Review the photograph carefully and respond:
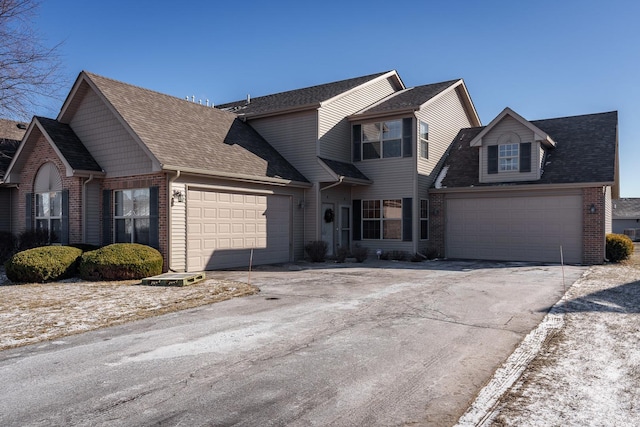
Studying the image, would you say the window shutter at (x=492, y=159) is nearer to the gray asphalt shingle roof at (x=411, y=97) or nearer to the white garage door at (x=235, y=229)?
the gray asphalt shingle roof at (x=411, y=97)

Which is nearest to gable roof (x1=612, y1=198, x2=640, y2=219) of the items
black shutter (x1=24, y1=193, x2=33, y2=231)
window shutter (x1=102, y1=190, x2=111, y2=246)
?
window shutter (x1=102, y1=190, x2=111, y2=246)

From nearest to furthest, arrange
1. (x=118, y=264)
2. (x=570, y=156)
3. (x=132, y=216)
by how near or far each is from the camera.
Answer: (x=118, y=264) → (x=132, y=216) → (x=570, y=156)

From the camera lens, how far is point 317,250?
18594 mm

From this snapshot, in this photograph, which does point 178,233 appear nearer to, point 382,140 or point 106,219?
point 106,219

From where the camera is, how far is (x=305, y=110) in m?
19.8

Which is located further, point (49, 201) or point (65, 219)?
point (49, 201)

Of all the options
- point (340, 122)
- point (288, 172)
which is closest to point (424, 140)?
point (340, 122)

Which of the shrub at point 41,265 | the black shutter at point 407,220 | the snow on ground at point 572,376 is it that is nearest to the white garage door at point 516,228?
the black shutter at point 407,220

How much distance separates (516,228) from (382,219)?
5207 millimetres

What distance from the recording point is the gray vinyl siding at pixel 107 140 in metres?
15.1

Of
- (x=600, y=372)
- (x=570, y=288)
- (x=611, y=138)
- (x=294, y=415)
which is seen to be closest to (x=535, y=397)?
(x=600, y=372)

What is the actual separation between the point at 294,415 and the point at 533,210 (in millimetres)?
16846

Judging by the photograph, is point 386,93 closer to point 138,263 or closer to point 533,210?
point 533,210

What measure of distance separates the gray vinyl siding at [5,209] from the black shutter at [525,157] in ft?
65.0
